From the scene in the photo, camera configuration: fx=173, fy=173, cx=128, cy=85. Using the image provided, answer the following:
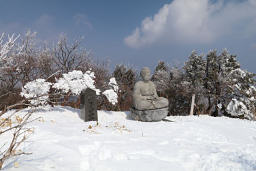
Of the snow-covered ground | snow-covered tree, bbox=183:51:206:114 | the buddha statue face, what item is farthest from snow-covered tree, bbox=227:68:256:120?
the snow-covered ground

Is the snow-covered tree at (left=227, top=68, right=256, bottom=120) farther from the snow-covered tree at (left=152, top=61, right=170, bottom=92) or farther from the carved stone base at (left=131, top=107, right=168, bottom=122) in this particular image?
the carved stone base at (left=131, top=107, right=168, bottom=122)

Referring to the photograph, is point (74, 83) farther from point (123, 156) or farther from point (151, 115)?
point (123, 156)

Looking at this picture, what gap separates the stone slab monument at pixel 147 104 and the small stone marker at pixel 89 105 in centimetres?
158

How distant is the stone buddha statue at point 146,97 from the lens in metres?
6.47

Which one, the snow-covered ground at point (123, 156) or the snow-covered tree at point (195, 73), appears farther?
the snow-covered tree at point (195, 73)

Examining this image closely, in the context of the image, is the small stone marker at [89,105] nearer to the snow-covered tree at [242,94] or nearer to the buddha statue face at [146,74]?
the buddha statue face at [146,74]

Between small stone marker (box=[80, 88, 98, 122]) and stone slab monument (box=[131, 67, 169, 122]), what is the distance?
158 centimetres

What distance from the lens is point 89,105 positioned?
615cm

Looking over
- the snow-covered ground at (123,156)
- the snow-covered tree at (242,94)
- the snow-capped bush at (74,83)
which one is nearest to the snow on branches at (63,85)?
the snow-capped bush at (74,83)

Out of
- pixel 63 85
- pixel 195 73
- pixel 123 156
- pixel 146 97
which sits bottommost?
pixel 123 156

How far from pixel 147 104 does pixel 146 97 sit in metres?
0.45

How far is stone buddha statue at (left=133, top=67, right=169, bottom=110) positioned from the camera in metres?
6.47

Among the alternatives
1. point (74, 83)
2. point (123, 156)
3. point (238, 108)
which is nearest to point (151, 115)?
point (74, 83)

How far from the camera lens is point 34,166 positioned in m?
1.90
